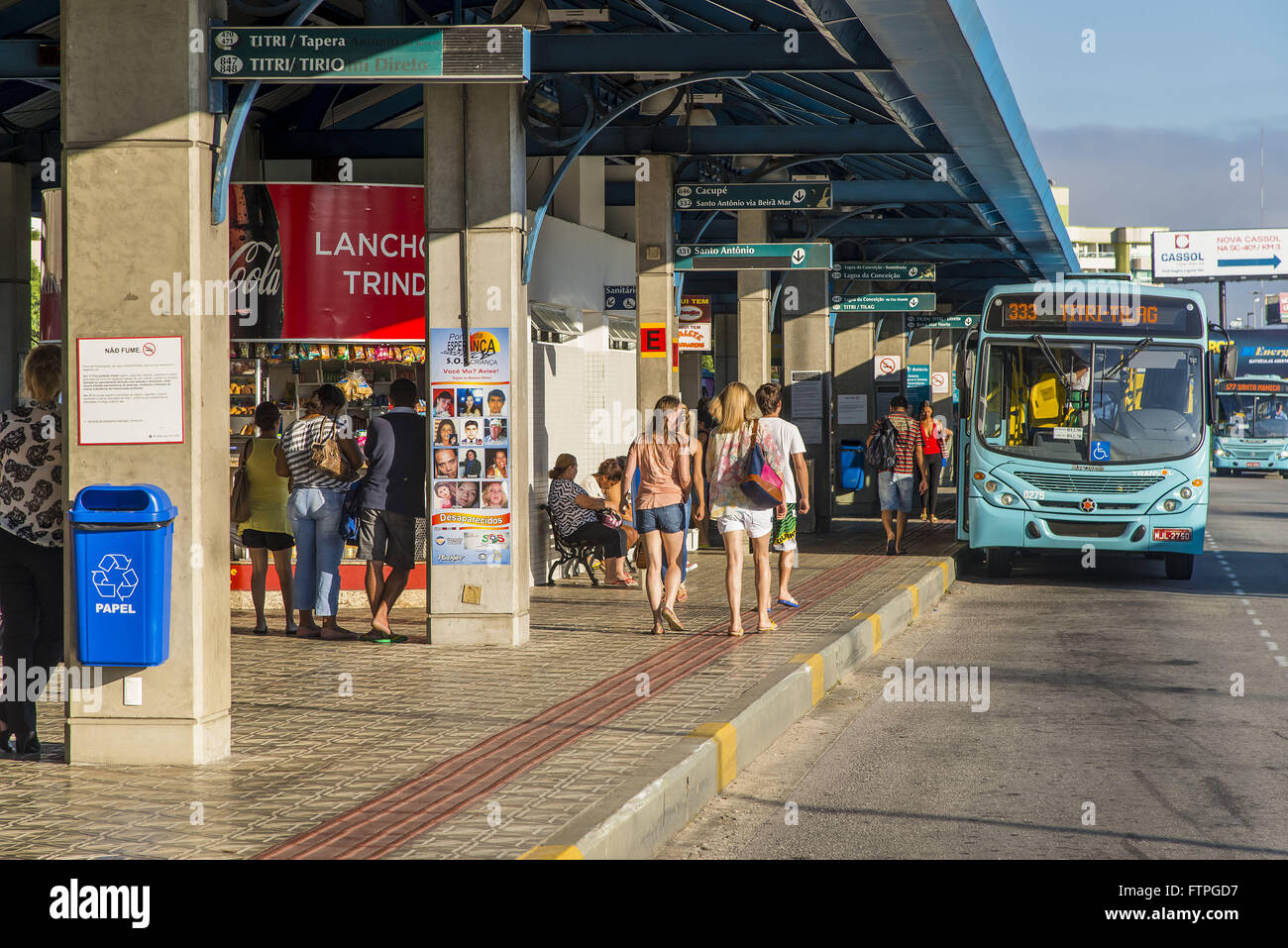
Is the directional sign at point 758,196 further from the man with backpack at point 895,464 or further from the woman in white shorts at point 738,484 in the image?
the woman in white shorts at point 738,484

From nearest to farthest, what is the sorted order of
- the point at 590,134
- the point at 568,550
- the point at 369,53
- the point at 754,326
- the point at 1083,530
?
1. the point at 369,53
2. the point at 590,134
3. the point at 568,550
4. the point at 1083,530
5. the point at 754,326

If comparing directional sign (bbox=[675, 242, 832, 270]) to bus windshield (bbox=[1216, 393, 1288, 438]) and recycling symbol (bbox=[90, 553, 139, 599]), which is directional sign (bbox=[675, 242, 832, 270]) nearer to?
recycling symbol (bbox=[90, 553, 139, 599])

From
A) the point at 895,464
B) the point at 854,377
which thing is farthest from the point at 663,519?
the point at 854,377

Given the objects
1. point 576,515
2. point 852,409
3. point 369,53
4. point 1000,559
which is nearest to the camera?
point 369,53

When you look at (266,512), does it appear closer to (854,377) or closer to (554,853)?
(554,853)

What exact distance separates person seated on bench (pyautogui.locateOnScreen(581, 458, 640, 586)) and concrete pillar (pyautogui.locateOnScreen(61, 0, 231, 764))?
8197 millimetres

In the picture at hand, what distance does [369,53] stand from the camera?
7488mm

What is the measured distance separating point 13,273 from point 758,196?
9.69 meters

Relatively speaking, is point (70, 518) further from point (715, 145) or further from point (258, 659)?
point (715, 145)

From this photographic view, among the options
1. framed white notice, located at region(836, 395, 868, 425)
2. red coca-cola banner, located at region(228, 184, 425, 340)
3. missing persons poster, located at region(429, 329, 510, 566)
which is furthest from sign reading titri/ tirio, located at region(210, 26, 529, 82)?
framed white notice, located at region(836, 395, 868, 425)

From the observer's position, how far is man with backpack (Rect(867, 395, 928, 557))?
1862 centimetres

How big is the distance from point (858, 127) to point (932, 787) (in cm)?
957

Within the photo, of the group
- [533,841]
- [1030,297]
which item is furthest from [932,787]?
[1030,297]

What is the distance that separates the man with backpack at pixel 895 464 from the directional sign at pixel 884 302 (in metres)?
5.62
